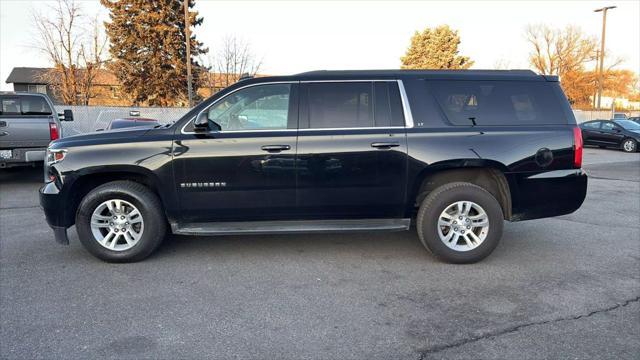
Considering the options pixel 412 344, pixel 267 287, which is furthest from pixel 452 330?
pixel 267 287

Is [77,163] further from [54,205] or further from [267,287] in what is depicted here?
[267,287]

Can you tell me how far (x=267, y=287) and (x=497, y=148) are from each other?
2.68m

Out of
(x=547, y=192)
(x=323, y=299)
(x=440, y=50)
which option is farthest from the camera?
(x=440, y=50)

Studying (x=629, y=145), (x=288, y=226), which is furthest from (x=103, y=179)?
(x=629, y=145)

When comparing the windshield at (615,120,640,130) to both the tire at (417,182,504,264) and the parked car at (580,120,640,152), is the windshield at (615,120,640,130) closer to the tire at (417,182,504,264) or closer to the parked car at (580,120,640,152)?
the parked car at (580,120,640,152)

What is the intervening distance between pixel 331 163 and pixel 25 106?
26.1ft

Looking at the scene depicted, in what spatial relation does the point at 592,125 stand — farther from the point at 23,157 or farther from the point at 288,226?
the point at 23,157

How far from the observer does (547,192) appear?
4.55 m

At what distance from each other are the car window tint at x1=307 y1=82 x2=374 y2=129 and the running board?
1014 millimetres

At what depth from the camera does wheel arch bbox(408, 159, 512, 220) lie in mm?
4480

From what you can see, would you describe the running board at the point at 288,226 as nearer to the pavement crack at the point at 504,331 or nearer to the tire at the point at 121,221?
the tire at the point at 121,221

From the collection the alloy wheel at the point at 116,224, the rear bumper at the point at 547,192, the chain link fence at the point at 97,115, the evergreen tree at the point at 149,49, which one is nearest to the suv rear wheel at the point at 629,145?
the chain link fence at the point at 97,115

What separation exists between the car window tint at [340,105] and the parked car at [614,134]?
719 inches

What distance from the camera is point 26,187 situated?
933 cm
